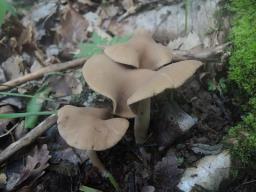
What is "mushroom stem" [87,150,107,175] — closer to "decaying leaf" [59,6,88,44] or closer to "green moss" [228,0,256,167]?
"green moss" [228,0,256,167]

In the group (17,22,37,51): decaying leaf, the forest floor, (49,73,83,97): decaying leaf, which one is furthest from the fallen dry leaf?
(49,73,83,97): decaying leaf

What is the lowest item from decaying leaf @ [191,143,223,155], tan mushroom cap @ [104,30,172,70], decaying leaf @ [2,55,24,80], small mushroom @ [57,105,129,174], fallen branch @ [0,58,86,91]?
decaying leaf @ [191,143,223,155]

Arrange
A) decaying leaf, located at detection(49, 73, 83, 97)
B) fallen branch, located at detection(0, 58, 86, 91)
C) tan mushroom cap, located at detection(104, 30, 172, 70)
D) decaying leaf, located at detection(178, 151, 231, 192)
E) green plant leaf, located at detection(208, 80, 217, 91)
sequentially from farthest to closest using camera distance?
decaying leaf, located at detection(49, 73, 83, 97)
fallen branch, located at detection(0, 58, 86, 91)
green plant leaf, located at detection(208, 80, 217, 91)
tan mushroom cap, located at detection(104, 30, 172, 70)
decaying leaf, located at detection(178, 151, 231, 192)

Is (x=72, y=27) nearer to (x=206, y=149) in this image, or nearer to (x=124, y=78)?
(x=124, y=78)

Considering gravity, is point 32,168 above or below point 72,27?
below

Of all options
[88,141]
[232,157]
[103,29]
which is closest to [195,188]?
[232,157]

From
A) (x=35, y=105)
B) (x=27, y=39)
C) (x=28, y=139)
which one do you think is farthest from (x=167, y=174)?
(x=27, y=39)

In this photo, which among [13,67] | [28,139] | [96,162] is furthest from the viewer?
[13,67]
